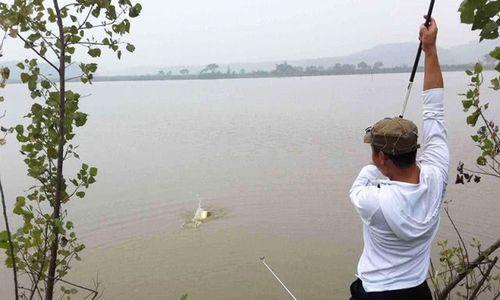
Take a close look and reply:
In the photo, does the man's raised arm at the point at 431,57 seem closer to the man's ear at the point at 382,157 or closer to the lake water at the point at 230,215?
the man's ear at the point at 382,157

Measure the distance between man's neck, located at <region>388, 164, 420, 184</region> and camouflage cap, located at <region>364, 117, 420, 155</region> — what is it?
8cm

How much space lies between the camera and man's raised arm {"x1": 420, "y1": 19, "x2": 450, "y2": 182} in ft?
7.14

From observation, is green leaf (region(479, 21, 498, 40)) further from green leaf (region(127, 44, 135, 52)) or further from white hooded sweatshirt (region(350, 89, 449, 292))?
green leaf (region(127, 44, 135, 52))

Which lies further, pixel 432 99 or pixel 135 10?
pixel 135 10

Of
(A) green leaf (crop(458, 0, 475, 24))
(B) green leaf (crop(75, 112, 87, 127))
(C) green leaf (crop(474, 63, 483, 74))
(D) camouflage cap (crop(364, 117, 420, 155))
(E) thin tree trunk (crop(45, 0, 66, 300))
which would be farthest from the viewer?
(C) green leaf (crop(474, 63, 483, 74))

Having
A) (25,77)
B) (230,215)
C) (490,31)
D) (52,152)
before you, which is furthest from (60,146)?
(230,215)

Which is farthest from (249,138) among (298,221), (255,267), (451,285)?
(451,285)

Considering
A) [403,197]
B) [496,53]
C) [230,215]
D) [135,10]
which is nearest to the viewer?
[496,53]

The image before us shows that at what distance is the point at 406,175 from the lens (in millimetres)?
1936

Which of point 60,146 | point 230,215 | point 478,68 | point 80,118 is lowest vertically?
point 230,215

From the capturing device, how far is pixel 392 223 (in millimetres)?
1881

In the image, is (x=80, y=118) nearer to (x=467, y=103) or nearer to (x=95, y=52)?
(x=95, y=52)

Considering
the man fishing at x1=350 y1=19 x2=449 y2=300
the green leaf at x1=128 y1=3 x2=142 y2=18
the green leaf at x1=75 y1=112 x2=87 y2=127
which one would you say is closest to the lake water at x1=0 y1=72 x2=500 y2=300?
the man fishing at x1=350 y1=19 x2=449 y2=300

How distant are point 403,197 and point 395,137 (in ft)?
0.82
